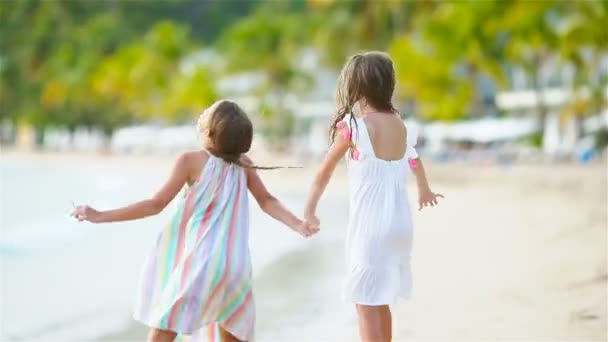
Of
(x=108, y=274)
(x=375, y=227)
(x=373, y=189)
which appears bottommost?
(x=108, y=274)

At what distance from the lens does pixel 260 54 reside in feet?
140

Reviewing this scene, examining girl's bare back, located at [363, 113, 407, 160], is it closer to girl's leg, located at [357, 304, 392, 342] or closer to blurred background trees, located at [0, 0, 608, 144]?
girl's leg, located at [357, 304, 392, 342]

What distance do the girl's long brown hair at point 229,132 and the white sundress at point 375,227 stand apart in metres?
0.39

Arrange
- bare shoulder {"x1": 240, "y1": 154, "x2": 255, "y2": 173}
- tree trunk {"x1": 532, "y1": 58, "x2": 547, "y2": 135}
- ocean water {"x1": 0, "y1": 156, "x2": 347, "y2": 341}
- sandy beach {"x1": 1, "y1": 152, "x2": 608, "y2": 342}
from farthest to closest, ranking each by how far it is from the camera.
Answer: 1. tree trunk {"x1": 532, "y1": 58, "x2": 547, "y2": 135}
2. ocean water {"x1": 0, "y1": 156, "x2": 347, "y2": 341}
3. sandy beach {"x1": 1, "y1": 152, "x2": 608, "y2": 342}
4. bare shoulder {"x1": 240, "y1": 154, "x2": 255, "y2": 173}

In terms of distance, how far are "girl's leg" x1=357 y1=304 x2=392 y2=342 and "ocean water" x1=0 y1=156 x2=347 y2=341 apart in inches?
68.0

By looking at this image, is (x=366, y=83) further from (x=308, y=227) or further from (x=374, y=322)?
(x=374, y=322)

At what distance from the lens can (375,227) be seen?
139 inches

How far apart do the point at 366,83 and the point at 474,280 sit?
13.1 ft

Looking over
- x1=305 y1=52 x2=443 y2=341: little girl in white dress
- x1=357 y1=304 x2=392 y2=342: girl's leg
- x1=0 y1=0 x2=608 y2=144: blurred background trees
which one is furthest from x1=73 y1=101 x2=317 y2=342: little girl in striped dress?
x1=0 y1=0 x2=608 y2=144: blurred background trees

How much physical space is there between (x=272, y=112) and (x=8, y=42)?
31.7m

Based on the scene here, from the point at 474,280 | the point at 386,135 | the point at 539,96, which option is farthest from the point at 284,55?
the point at 386,135

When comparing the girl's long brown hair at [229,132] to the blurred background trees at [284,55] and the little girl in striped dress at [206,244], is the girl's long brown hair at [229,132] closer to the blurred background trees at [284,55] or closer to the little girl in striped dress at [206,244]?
the little girl in striped dress at [206,244]

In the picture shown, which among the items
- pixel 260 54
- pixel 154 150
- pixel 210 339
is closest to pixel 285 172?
pixel 260 54

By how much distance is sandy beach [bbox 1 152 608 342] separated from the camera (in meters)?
5.45
